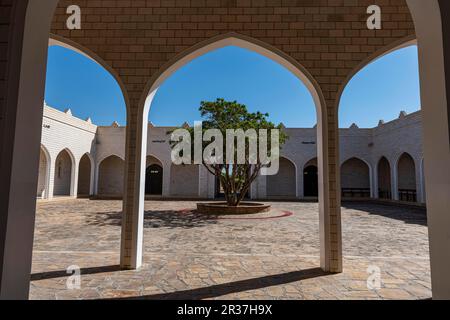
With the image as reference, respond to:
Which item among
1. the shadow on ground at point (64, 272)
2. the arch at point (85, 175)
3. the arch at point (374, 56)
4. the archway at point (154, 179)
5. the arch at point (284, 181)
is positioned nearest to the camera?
the shadow on ground at point (64, 272)

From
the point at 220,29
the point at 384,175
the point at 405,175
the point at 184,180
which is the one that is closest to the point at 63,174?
the point at 184,180

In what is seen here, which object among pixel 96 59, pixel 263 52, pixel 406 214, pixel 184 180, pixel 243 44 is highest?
pixel 243 44

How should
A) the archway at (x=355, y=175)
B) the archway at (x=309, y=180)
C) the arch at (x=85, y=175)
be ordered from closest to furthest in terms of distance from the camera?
the archway at (x=355, y=175), the archway at (x=309, y=180), the arch at (x=85, y=175)

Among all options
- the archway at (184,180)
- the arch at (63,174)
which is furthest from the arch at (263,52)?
the arch at (63,174)

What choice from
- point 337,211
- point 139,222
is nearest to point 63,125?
point 139,222

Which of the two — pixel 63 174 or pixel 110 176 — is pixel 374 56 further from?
pixel 110 176

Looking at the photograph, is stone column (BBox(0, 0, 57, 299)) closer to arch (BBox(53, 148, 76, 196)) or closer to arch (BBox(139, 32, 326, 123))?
arch (BBox(139, 32, 326, 123))

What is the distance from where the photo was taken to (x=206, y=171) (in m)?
20.9

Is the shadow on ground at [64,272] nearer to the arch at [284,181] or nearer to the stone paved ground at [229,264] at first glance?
the stone paved ground at [229,264]

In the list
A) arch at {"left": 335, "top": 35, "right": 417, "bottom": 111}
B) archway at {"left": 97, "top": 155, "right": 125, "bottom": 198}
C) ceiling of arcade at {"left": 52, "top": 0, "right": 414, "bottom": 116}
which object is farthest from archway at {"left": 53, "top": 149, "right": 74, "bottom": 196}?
arch at {"left": 335, "top": 35, "right": 417, "bottom": 111}

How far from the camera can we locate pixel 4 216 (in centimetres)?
165

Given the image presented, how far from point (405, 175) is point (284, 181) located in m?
8.28

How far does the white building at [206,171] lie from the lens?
1823 centimetres
